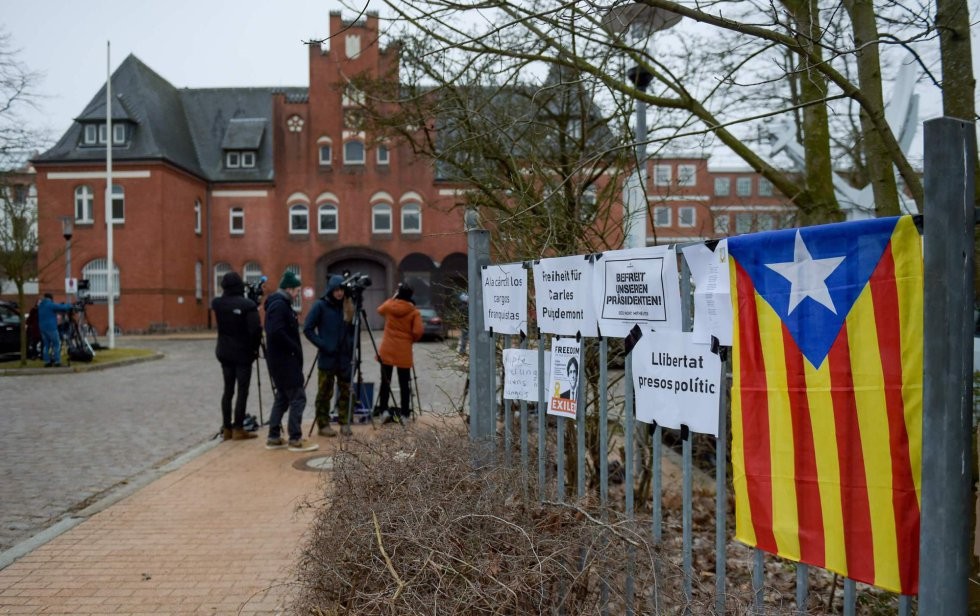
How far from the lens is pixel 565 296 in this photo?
3.58 m

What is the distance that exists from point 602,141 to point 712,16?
4.68 meters

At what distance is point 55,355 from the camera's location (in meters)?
18.9

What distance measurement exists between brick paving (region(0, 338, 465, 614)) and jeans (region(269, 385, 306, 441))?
248 mm

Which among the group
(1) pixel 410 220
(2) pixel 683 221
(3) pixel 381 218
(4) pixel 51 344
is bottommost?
(4) pixel 51 344

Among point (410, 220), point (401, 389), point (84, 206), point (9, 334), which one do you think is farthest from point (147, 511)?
point (84, 206)

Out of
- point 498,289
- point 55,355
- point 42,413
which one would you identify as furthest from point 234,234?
point 498,289

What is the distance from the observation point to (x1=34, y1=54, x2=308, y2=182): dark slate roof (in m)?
38.7

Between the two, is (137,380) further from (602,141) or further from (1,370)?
(602,141)

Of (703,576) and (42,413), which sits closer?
(703,576)

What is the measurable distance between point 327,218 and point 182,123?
998 centimetres

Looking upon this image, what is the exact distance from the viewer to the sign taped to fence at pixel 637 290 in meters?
2.79

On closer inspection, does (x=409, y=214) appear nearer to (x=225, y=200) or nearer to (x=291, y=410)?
(x=225, y=200)

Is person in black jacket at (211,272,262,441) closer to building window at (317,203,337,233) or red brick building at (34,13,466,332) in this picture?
red brick building at (34,13,466,332)

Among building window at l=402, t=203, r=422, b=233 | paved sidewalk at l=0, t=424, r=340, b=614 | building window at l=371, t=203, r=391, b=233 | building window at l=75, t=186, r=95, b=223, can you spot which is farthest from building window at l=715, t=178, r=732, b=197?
paved sidewalk at l=0, t=424, r=340, b=614
